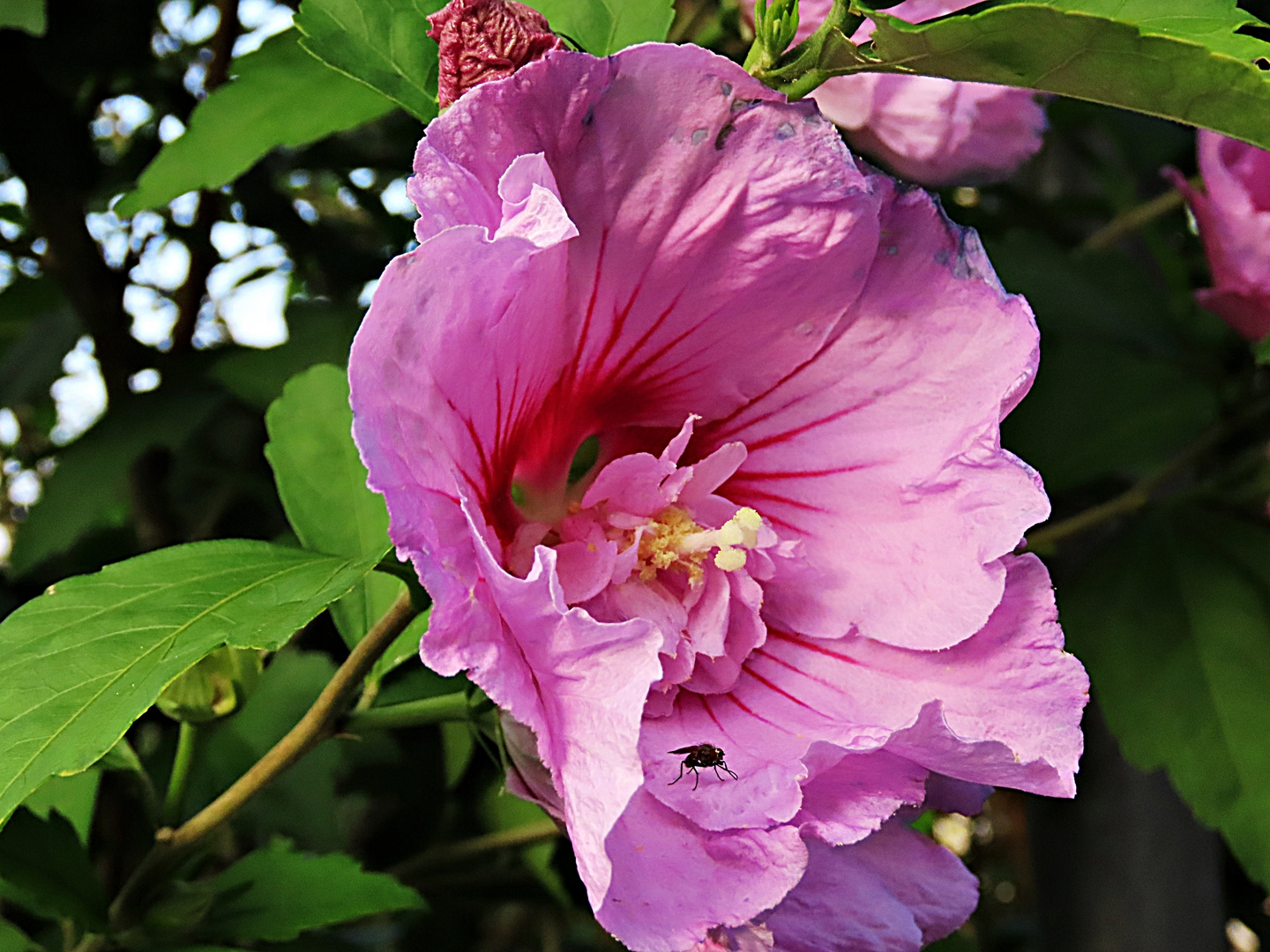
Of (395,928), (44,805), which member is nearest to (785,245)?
(44,805)

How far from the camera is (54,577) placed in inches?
40.8

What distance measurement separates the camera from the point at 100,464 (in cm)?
96

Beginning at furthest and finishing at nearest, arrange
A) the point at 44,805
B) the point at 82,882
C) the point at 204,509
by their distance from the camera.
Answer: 1. the point at 204,509
2. the point at 44,805
3. the point at 82,882

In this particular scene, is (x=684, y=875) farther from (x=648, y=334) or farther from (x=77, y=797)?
(x=77, y=797)

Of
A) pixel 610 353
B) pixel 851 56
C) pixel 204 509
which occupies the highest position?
pixel 851 56

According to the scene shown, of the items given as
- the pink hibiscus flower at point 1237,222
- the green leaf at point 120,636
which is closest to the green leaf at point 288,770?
the green leaf at point 120,636

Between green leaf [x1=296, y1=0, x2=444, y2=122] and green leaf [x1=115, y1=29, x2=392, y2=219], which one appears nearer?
green leaf [x1=296, y1=0, x2=444, y2=122]

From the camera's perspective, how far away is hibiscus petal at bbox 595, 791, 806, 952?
Answer: 382mm

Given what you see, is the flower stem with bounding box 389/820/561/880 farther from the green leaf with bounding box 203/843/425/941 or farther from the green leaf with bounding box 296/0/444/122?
the green leaf with bounding box 296/0/444/122

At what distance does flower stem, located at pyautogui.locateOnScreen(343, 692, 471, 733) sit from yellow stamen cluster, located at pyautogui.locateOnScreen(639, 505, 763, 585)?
0.31 ft

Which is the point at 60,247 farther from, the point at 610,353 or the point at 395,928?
the point at 395,928

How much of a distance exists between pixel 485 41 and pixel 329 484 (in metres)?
0.27

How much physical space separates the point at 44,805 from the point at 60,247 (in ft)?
1.72

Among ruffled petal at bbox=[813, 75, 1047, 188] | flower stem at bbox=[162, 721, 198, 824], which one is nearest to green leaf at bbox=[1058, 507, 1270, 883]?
ruffled petal at bbox=[813, 75, 1047, 188]
